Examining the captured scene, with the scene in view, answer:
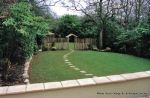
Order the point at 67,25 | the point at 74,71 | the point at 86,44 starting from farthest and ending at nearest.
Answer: the point at 67,25 < the point at 86,44 < the point at 74,71

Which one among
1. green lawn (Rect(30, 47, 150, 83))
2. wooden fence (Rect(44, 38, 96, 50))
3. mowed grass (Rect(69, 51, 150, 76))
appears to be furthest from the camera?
wooden fence (Rect(44, 38, 96, 50))

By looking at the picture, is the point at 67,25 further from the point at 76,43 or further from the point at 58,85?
the point at 58,85

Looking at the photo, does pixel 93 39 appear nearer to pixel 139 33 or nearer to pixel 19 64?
pixel 139 33

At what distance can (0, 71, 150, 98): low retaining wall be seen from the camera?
3.27 m

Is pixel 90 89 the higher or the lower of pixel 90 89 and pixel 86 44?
the higher

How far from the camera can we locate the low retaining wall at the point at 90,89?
3271 mm

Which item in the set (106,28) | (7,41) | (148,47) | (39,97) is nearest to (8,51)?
(7,41)

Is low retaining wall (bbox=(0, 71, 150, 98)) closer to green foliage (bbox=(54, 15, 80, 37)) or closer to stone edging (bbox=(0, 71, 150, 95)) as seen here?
stone edging (bbox=(0, 71, 150, 95))

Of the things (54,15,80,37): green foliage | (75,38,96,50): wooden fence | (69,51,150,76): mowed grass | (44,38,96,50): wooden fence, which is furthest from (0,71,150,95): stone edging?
(54,15,80,37): green foliage

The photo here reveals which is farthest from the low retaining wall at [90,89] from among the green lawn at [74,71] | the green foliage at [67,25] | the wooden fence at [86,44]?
the green foliage at [67,25]

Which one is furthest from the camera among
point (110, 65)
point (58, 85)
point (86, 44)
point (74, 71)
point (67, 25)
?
point (67, 25)

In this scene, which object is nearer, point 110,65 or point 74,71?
point 74,71

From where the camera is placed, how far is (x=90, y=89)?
11.3ft

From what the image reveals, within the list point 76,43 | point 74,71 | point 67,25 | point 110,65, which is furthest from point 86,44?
point 74,71
